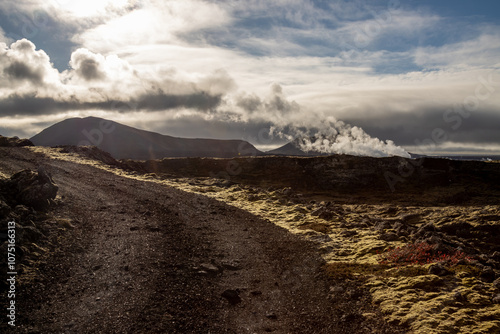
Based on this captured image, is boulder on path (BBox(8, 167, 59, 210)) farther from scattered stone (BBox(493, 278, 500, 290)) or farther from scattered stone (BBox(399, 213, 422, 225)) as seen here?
scattered stone (BBox(399, 213, 422, 225))

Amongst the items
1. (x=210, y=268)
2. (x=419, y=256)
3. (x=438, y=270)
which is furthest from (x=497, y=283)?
(x=210, y=268)

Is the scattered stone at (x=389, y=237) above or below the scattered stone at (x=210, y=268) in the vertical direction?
above

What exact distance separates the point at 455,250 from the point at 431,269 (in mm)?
3594

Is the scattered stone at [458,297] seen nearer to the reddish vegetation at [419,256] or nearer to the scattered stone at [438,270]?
the scattered stone at [438,270]

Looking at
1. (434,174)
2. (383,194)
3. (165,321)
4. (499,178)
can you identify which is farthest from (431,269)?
(499,178)

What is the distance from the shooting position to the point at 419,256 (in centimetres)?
1524

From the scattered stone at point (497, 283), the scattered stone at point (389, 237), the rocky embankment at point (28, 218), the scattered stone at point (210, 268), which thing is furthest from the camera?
the scattered stone at point (389, 237)

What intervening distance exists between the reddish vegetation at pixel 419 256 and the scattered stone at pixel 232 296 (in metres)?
7.98

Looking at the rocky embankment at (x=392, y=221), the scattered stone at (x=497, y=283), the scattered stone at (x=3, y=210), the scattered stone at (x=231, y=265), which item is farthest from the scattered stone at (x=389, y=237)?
the scattered stone at (x=3, y=210)

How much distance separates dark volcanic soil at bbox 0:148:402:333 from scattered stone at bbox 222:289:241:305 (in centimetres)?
4

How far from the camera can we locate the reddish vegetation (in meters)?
14.6

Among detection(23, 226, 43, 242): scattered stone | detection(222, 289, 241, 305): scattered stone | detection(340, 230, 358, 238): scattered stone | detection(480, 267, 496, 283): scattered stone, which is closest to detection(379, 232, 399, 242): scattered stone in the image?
detection(340, 230, 358, 238): scattered stone

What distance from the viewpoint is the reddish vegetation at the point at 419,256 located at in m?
14.6

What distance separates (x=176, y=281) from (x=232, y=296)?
2585 mm
